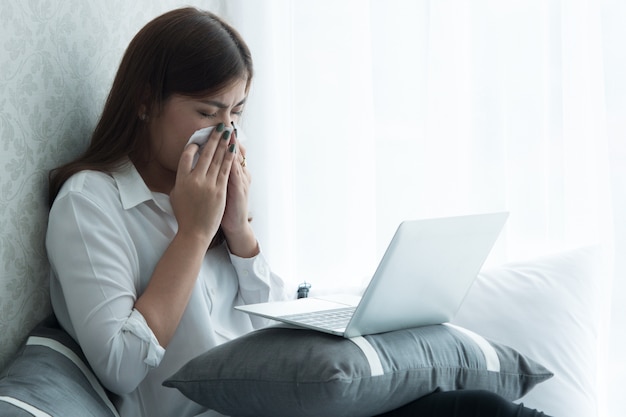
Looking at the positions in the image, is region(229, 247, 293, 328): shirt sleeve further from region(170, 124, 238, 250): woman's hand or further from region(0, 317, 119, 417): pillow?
region(0, 317, 119, 417): pillow

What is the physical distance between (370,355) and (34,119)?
0.72m

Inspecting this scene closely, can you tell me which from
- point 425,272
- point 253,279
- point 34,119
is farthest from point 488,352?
point 34,119

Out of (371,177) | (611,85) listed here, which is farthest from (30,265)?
(611,85)

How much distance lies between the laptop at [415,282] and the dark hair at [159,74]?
43 cm

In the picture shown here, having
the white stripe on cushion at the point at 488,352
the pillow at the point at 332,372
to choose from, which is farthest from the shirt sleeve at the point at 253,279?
the white stripe on cushion at the point at 488,352

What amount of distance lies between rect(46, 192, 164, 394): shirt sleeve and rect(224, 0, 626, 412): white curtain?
2.62 feet

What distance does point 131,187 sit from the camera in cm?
143

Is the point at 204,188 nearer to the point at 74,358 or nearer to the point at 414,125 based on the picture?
the point at 74,358

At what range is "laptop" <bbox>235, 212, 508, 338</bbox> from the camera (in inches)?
45.4

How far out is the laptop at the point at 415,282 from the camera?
45.4 inches

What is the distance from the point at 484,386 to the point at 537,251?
2.92 ft

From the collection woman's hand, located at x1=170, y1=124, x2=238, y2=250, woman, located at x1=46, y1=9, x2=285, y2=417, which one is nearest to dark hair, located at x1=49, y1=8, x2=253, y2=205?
woman, located at x1=46, y1=9, x2=285, y2=417

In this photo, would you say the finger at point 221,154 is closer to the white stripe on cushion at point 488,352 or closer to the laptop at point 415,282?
the laptop at point 415,282

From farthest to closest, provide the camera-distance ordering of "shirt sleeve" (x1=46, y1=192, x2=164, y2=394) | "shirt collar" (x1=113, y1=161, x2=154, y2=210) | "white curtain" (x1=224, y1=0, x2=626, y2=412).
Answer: "white curtain" (x1=224, y1=0, x2=626, y2=412), "shirt collar" (x1=113, y1=161, x2=154, y2=210), "shirt sleeve" (x1=46, y1=192, x2=164, y2=394)
